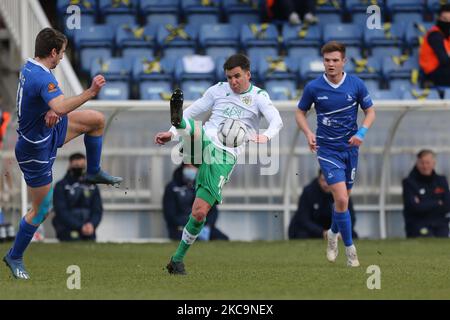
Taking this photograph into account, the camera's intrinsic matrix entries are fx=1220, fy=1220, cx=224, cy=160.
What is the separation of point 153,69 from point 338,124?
20.2 ft

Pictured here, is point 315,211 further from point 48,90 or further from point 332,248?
point 48,90

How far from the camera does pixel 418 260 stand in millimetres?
12625

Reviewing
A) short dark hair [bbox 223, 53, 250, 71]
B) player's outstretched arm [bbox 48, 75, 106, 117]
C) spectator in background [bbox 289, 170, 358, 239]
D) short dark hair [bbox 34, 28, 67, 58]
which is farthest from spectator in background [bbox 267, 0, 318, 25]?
player's outstretched arm [bbox 48, 75, 106, 117]

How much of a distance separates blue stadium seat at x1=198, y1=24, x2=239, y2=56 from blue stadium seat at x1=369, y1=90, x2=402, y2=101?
228 cm

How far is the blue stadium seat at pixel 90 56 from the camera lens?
18031mm

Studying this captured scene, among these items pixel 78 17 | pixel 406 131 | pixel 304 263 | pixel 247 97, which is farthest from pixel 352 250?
pixel 78 17

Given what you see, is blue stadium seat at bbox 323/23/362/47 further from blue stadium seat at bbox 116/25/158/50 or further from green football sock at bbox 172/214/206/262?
green football sock at bbox 172/214/206/262

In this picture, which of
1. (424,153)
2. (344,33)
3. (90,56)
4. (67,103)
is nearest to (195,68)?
(90,56)

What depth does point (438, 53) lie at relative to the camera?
1759cm

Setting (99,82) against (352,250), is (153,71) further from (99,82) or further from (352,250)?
(99,82)

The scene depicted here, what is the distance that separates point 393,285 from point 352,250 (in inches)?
79.9

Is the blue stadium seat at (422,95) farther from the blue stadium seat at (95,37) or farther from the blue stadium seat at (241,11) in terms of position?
the blue stadium seat at (95,37)

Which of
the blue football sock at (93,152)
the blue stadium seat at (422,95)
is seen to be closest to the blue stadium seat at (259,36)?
the blue stadium seat at (422,95)

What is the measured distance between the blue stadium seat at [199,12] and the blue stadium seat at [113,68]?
1.63m
